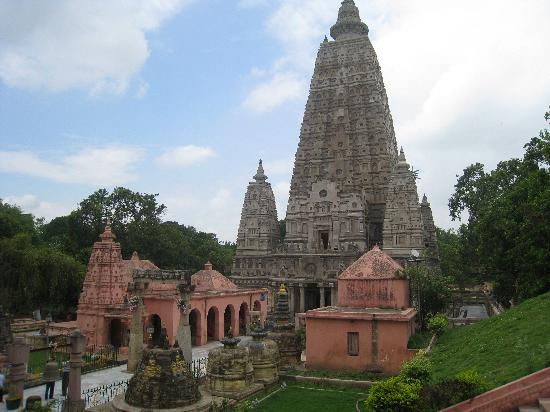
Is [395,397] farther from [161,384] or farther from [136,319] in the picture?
[136,319]

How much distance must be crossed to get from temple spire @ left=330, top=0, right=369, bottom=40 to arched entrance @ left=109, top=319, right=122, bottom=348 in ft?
118

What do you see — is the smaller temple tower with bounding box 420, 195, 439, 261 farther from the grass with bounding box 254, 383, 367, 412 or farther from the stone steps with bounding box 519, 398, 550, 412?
the stone steps with bounding box 519, 398, 550, 412

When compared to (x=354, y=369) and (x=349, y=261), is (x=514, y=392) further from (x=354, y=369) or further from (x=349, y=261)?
(x=349, y=261)

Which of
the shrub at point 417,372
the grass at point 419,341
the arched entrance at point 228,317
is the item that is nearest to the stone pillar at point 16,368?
the shrub at point 417,372

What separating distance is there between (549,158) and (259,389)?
A: 49.2 feet

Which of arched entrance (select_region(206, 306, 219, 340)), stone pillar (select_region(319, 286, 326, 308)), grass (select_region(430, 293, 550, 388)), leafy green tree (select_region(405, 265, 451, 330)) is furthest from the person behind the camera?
stone pillar (select_region(319, 286, 326, 308))

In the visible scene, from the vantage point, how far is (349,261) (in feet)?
133

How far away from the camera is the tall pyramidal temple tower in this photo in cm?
4138

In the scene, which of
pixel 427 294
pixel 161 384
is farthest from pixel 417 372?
pixel 427 294

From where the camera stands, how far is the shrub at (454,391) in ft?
33.2

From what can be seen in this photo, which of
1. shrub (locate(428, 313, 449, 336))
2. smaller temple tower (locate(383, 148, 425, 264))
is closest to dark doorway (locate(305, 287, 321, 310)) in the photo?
smaller temple tower (locate(383, 148, 425, 264))

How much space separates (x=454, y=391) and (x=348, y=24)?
152ft

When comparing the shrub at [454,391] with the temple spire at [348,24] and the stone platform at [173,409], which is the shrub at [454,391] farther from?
the temple spire at [348,24]

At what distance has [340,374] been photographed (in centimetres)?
1950
